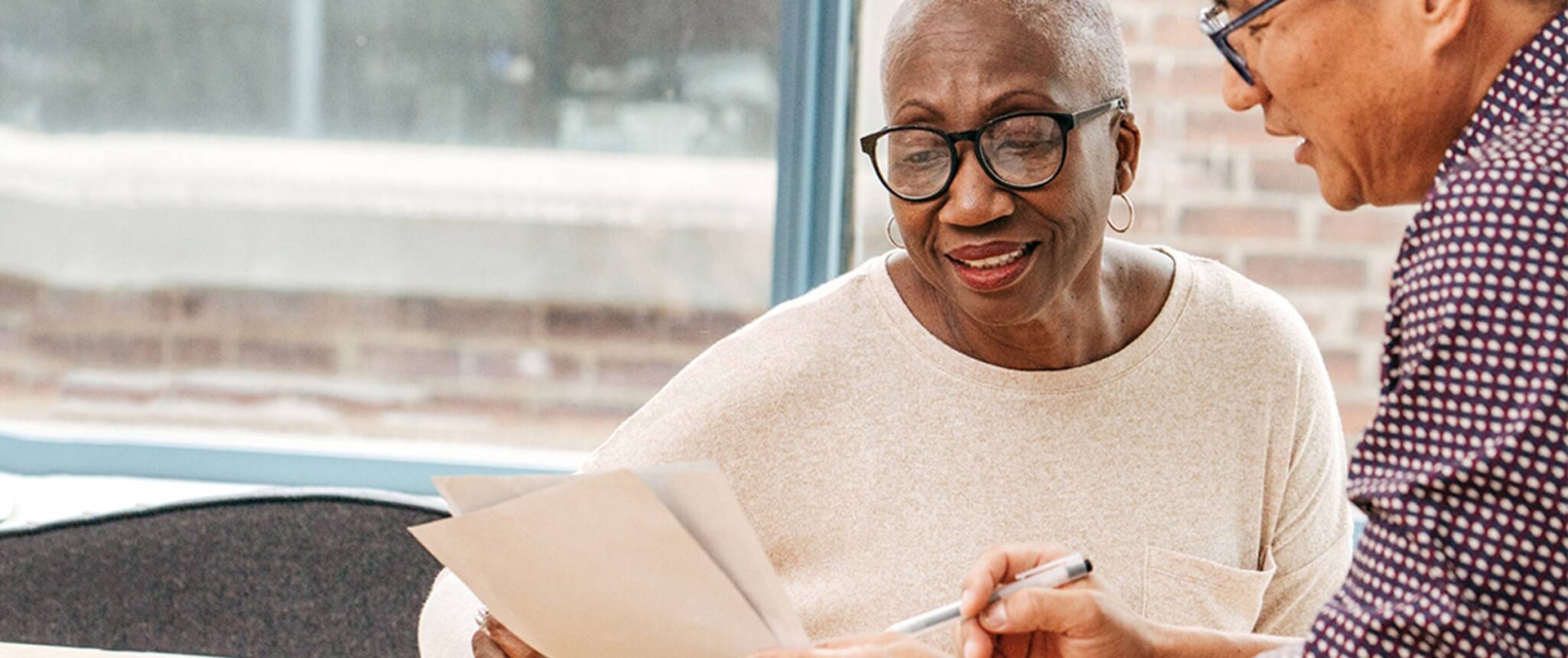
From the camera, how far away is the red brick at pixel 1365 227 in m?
2.26

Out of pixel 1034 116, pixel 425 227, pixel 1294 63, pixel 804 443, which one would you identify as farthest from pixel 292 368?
pixel 1294 63

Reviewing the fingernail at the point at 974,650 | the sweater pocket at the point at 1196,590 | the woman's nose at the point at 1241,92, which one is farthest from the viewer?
the sweater pocket at the point at 1196,590

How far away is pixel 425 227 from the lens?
8.31 ft

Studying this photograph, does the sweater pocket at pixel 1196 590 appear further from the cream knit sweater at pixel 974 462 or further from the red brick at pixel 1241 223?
the red brick at pixel 1241 223

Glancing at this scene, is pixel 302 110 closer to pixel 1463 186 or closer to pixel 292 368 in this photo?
pixel 292 368

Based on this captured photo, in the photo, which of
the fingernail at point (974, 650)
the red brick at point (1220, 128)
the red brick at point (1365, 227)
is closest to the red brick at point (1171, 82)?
A: the red brick at point (1220, 128)

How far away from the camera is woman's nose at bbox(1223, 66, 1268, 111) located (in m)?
1.09

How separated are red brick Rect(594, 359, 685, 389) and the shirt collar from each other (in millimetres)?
1696

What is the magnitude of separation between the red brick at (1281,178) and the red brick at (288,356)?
153 centimetres

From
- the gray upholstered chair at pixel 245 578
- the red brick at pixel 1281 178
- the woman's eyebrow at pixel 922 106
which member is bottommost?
the gray upholstered chair at pixel 245 578

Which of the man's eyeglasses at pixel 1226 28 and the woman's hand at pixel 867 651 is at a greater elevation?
the man's eyeglasses at pixel 1226 28

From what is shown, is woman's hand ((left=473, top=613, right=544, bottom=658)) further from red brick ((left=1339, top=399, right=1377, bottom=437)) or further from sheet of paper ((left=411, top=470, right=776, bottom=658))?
red brick ((left=1339, top=399, right=1377, bottom=437))

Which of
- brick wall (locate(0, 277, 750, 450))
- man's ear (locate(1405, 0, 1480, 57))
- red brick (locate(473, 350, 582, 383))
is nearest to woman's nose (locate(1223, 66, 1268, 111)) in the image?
man's ear (locate(1405, 0, 1480, 57))

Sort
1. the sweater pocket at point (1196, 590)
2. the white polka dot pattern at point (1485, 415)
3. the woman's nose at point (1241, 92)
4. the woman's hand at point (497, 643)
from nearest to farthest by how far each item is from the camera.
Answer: the white polka dot pattern at point (1485, 415) → the woman's nose at point (1241, 92) → the woman's hand at point (497, 643) → the sweater pocket at point (1196, 590)
